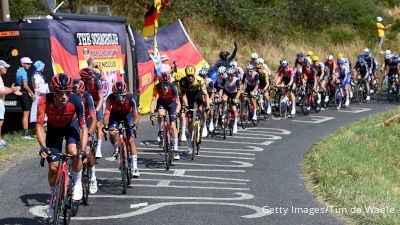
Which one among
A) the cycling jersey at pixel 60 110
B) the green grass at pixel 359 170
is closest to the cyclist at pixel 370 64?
the green grass at pixel 359 170

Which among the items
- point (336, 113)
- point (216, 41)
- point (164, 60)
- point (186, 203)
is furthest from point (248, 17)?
point (186, 203)

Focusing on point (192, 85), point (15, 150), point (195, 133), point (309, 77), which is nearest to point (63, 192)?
point (195, 133)

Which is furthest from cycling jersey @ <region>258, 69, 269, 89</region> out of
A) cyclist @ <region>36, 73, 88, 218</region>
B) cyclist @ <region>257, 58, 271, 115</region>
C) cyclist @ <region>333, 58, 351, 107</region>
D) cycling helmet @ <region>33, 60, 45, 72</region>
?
cyclist @ <region>36, 73, 88, 218</region>

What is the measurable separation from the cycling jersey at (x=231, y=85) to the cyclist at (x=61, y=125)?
368 inches

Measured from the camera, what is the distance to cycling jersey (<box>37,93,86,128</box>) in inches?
341

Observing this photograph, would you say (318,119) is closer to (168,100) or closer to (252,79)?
(252,79)

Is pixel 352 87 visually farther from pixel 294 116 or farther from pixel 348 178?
pixel 348 178

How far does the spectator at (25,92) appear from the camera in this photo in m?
15.7

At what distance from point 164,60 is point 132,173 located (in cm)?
835

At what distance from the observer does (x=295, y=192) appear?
11289 millimetres

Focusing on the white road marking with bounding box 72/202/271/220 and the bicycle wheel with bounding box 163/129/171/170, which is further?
the bicycle wheel with bounding box 163/129/171/170

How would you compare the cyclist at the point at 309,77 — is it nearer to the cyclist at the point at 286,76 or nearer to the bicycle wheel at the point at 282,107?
the cyclist at the point at 286,76

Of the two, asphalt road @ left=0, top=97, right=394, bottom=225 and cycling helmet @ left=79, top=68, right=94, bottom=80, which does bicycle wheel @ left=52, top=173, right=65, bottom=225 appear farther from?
cycling helmet @ left=79, top=68, right=94, bottom=80

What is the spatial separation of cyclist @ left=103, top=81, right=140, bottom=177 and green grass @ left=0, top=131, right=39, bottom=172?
2685 mm
